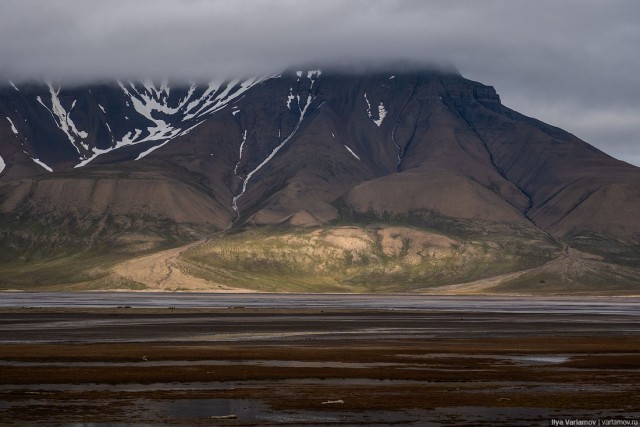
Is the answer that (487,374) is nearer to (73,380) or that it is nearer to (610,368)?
(610,368)

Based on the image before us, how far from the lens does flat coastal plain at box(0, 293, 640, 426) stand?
47.2 m

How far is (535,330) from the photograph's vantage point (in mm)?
110625

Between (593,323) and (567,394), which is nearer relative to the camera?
(567,394)

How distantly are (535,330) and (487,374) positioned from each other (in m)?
49.2

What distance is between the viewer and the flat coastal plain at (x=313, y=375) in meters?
47.2

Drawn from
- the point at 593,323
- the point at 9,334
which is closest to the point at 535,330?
the point at 593,323

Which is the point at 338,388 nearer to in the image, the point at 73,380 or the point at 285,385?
the point at 285,385

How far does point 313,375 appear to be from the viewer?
205ft

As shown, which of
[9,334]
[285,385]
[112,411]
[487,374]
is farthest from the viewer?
[9,334]

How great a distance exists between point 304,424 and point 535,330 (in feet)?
229

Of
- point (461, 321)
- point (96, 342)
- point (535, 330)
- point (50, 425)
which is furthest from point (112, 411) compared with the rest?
point (461, 321)

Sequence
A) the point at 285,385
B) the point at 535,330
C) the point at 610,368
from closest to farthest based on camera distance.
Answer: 1. the point at 285,385
2. the point at 610,368
3. the point at 535,330

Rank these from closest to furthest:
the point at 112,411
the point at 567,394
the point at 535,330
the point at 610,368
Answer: the point at 112,411 → the point at 567,394 → the point at 610,368 → the point at 535,330

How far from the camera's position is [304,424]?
1766 inches
